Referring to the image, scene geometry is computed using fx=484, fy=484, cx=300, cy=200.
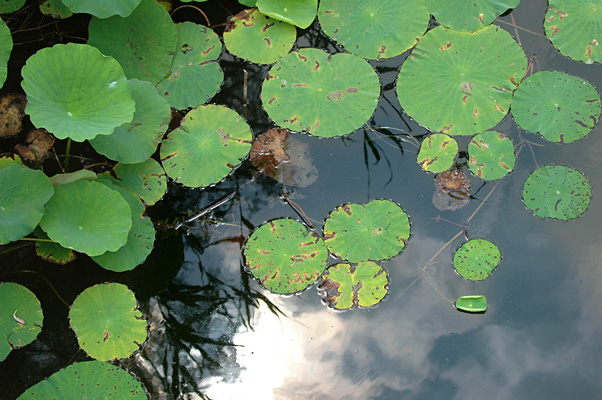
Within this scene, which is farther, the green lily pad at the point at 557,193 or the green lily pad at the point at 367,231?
the green lily pad at the point at 557,193

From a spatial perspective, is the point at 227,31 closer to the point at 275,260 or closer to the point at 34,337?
the point at 275,260

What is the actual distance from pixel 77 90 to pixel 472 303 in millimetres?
2928

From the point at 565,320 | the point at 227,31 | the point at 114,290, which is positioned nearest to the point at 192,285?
the point at 114,290

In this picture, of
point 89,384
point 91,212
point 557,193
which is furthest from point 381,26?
point 89,384

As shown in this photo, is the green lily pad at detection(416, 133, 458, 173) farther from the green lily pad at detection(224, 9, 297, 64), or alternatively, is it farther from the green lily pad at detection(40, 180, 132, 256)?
the green lily pad at detection(40, 180, 132, 256)

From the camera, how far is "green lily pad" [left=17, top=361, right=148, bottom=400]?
3014 mm

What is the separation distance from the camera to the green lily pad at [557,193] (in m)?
3.45

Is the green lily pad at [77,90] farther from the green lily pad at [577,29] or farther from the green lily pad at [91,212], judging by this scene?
the green lily pad at [577,29]

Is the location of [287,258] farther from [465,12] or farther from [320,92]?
[465,12]

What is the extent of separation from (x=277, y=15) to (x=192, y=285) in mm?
2088

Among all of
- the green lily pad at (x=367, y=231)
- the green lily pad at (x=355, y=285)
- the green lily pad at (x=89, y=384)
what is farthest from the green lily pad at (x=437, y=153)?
the green lily pad at (x=89, y=384)

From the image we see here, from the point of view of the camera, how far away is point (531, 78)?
3.64 meters

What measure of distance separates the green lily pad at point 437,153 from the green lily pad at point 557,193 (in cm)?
58

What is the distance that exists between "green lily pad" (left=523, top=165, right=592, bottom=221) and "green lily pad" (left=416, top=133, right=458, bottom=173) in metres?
0.58
